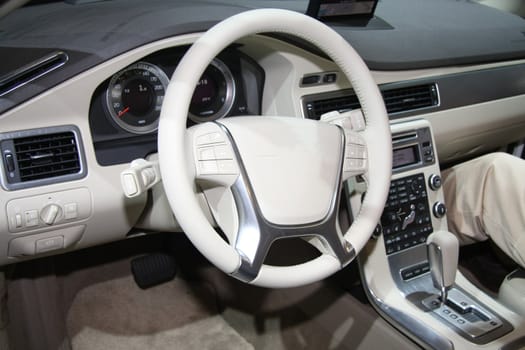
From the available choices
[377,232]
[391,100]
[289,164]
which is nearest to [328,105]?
[391,100]

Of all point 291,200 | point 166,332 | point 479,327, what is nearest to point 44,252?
point 291,200

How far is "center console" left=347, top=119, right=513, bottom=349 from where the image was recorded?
119cm

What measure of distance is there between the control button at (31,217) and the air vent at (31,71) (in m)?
0.21

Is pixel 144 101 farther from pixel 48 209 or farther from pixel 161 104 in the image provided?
pixel 48 209

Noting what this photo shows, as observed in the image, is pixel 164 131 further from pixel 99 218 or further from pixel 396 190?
pixel 396 190

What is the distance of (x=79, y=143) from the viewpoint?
107 cm

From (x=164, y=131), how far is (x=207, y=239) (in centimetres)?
17

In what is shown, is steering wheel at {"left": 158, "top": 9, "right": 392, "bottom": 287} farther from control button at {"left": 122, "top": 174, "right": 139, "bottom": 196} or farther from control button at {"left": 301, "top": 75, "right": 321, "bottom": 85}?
control button at {"left": 301, "top": 75, "right": 321, "bottom": 85}

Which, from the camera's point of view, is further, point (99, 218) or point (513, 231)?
point (513, 231)

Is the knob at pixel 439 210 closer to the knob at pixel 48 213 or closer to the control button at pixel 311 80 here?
the control button at pixel 311 80

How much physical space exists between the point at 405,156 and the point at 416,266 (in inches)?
10.4

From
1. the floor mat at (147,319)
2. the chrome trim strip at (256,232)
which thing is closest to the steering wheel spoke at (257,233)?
the chrome trim strip at (256,232)

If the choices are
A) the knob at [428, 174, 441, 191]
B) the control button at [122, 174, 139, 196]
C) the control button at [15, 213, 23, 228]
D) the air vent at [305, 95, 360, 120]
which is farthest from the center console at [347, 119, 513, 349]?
the control button at [15, 213, 23, 228]

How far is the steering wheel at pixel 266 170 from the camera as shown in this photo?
850 mm
